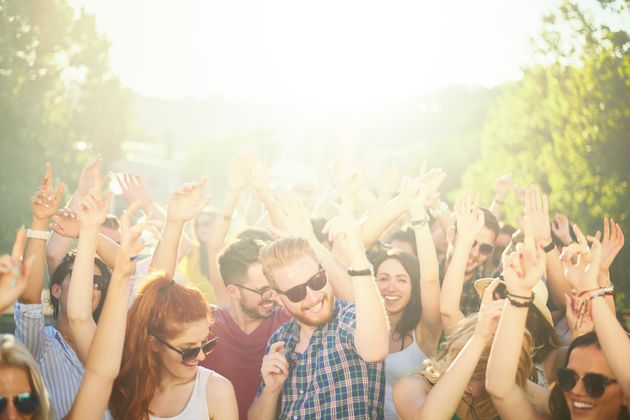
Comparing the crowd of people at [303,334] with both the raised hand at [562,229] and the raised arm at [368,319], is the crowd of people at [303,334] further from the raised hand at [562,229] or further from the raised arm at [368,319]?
the raised hand at [562,229]

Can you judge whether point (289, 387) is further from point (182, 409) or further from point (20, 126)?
point (20, 126)

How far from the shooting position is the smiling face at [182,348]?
3504 mm

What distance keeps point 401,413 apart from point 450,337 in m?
0.49

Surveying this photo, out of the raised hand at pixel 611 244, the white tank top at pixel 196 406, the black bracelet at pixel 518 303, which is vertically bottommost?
the white tank top at pixel 196 406

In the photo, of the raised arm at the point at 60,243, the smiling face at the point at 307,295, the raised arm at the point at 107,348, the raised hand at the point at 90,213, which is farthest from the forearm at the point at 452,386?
the raised arm at the point at 60,243

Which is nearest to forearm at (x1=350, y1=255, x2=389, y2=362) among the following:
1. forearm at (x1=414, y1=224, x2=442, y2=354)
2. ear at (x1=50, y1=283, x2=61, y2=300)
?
forearm at (x1=414, y1=224, x2=442, y2=354)

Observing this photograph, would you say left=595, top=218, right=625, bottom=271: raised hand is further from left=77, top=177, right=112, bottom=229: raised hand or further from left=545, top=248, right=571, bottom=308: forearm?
left=77, top=177, right=112, bottom=229: raised hand

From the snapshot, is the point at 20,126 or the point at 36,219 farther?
the point at 20,126

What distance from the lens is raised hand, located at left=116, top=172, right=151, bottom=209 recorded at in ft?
18.5

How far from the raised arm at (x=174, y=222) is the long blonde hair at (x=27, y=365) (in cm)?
127

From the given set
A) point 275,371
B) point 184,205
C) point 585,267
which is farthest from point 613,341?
point 184,205

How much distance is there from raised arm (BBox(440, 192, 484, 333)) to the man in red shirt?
4.06 feet

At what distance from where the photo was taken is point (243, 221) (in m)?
9.44

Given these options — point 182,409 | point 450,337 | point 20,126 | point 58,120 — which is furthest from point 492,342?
point 58,120
